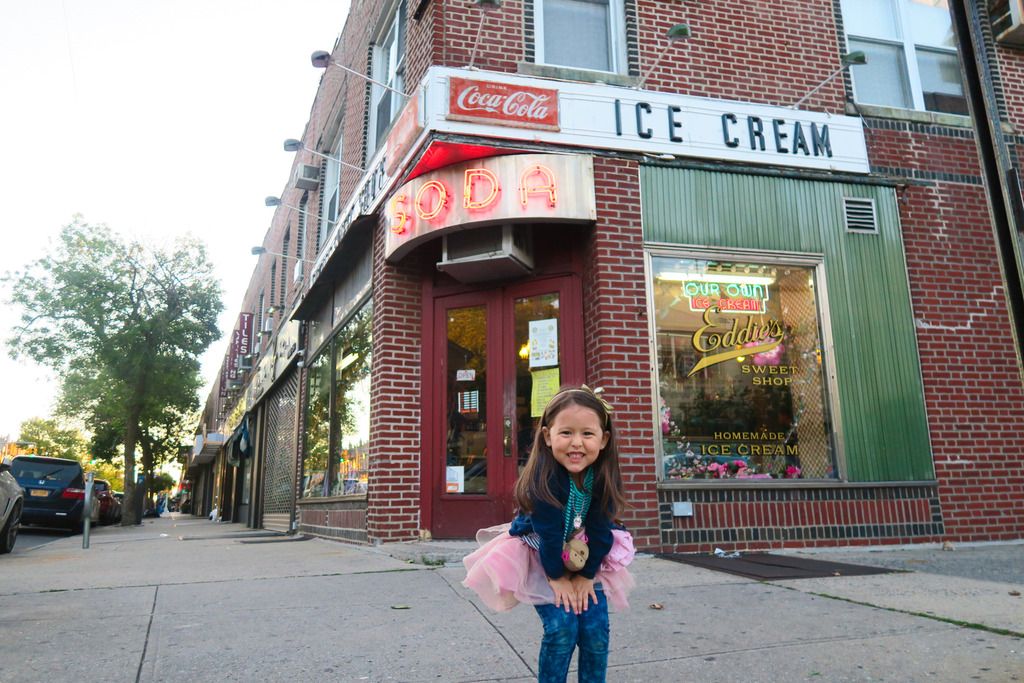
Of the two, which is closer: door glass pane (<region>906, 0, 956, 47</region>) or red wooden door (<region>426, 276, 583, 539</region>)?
red wooden door (<region>426, 276, 583, 539</region>)

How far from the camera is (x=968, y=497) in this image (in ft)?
24.7

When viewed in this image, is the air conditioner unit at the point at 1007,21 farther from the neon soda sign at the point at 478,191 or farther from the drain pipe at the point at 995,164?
the drain pipe at the point at 995,164

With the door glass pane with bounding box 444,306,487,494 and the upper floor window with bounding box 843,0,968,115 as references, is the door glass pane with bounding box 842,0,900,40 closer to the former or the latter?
the upper floor window with bounding box 843,0,968,115

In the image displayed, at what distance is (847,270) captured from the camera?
25.5ft

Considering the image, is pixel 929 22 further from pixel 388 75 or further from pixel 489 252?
pixel 388 75

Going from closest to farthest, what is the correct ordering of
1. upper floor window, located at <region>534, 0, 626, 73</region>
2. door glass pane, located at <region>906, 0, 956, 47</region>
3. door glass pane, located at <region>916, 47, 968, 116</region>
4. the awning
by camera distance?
upper floor window, located at <region>534, 0, 626, 73</region> < door glass pane, located at <region>916, 47, 968, 116</region> < door glass pane, located at <region>906, 0, 956, 47</region> < the awning

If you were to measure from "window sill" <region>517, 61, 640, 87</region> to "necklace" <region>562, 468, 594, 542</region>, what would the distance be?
622 cm

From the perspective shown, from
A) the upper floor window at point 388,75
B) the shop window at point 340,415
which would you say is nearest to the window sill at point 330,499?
the shop window at point 340,415

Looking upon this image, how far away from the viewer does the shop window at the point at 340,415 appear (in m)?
9.27

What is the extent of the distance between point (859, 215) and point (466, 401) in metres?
4.71

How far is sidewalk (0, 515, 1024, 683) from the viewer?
3158mm

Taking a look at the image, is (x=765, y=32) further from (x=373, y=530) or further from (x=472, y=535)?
(x=373, y=530)

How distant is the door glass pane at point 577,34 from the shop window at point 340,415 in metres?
3.75

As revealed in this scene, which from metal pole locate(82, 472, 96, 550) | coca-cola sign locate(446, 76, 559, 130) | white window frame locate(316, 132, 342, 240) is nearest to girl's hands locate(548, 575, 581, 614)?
coca-cola sign locate(446, 76, 559, 130)
